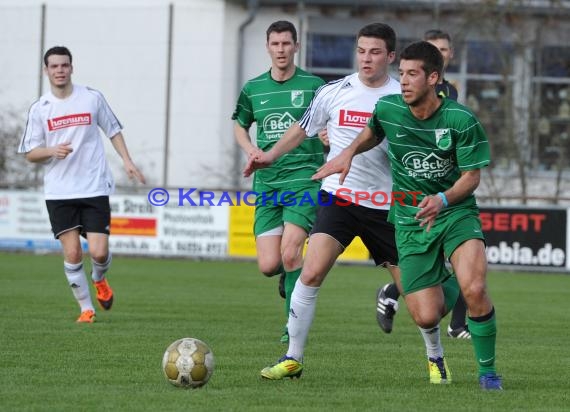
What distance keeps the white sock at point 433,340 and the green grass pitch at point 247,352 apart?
0.64 feet

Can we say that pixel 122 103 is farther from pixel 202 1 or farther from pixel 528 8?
pixel 528 8

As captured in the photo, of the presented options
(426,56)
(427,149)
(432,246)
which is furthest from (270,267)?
(426,56)

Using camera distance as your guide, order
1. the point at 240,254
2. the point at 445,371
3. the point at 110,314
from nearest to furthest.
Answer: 1. the point at 445,371
2. the point at 110,314
3. the point at 240,254

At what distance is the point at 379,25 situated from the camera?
8.38 meters

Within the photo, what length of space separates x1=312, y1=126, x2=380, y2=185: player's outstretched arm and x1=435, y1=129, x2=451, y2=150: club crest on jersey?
518 mm

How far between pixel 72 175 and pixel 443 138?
5.04 meters

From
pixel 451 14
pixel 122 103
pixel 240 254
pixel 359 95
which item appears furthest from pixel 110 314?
pixel 451 14

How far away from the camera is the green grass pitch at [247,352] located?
6828 mm

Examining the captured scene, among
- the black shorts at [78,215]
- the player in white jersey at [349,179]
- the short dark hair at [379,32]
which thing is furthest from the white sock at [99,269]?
the short dark hair at [379,32]

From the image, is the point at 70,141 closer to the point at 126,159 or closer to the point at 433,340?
the point at 126,159

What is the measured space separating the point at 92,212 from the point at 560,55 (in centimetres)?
1683

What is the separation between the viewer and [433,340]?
25.0 feet

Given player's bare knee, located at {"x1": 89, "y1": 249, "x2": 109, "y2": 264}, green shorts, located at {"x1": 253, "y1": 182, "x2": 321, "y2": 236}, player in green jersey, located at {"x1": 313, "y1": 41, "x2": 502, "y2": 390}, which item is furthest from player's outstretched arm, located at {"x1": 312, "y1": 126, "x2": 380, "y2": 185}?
player's bare knee, located at {"x1": 89, "y1": 249, "x2": 109, "y2": 264}

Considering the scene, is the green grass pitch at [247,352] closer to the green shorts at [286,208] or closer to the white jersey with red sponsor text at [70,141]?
the green shorts at [286,208]
